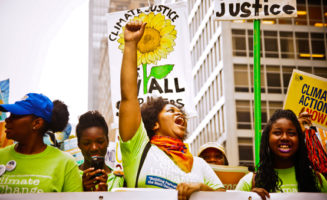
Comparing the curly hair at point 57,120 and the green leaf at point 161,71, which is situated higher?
the green leaf at point 161,71

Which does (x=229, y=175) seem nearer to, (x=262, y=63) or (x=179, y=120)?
(x=179, y=120)

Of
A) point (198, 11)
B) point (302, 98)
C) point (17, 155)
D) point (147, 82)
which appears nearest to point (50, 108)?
point (17, 155)

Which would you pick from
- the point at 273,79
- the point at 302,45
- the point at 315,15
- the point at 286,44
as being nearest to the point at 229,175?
the point at 273,79

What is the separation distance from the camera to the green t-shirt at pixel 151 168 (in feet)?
11.7

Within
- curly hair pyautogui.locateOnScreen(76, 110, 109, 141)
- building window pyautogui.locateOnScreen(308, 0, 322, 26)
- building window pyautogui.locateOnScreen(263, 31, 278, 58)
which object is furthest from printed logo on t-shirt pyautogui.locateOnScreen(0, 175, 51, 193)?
building window pyautogui.locateOnScreen(308, 0, 322, 26)

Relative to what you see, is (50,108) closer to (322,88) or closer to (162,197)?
(162,197)

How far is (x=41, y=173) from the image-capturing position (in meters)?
3.56

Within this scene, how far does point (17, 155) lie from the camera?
3686 millimetres

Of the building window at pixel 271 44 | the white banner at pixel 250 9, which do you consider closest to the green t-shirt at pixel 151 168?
the white banner at pixel 250 9

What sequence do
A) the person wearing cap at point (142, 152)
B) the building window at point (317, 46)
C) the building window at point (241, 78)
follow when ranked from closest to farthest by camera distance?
the person wearing cap at point (142, 152) < the building window at point (317, 46) < the building window at point (241, 78)

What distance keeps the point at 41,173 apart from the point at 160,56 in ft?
9.60

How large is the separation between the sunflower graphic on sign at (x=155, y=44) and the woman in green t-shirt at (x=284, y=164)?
2.18 m

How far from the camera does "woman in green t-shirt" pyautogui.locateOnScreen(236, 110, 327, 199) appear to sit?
3918 millimetres

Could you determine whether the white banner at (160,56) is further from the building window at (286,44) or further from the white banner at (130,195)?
the building window at (286,44)
